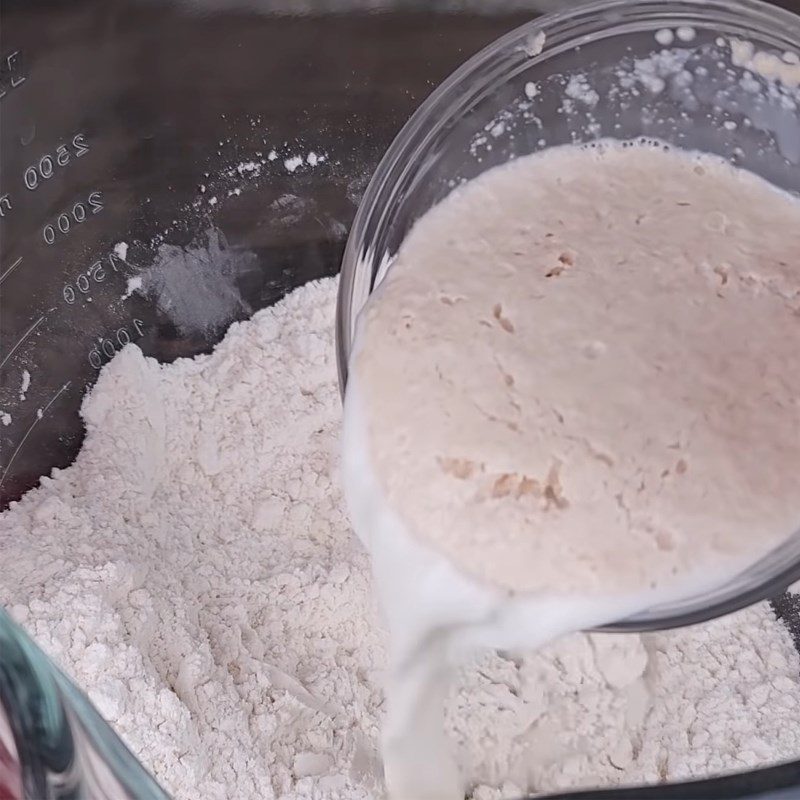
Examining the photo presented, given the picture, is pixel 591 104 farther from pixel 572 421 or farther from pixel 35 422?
pixel 35 422

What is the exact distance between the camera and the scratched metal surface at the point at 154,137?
2.91 feet

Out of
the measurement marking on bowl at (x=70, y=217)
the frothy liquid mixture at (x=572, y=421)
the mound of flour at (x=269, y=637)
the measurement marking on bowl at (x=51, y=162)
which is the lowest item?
the mound of flour at (x=269, y=637)

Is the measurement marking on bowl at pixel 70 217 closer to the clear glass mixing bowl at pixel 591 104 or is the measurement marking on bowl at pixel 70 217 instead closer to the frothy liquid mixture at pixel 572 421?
the clear glass mixing bowl at pixel 591 104

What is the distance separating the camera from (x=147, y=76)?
0.94 metres

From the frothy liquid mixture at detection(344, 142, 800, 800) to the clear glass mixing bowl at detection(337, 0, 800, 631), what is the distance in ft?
0.38

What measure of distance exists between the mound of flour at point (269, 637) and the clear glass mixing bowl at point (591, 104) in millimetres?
220

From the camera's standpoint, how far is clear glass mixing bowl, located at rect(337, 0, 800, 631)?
2.55 feet

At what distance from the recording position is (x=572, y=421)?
0.60 meters

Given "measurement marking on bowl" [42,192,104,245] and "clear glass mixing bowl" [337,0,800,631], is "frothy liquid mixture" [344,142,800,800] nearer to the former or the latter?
"clear glass mixing bowl" [337,0,800,631]

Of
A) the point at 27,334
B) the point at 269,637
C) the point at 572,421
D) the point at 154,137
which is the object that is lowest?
the point at 269,637

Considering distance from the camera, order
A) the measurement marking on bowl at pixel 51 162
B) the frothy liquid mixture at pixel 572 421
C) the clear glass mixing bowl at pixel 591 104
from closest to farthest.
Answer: the frothy liquid mixture at pixel 572 421 → the clear glass mixing bowl at pixel 591 104 → the measurement marking on bowl at pixel 51 162

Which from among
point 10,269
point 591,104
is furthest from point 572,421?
point 10,269

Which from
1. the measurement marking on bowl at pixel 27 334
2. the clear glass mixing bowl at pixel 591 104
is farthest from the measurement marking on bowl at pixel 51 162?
the clear glass mixing bowl at pixel 591 104

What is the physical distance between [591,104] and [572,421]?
34cm
